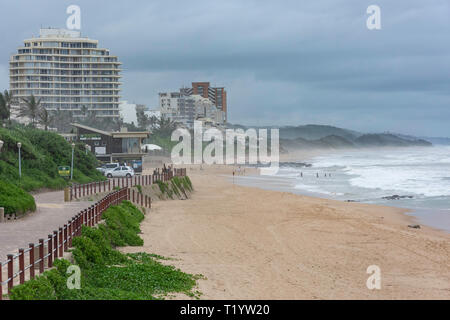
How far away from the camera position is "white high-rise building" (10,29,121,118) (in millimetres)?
Result: 115562

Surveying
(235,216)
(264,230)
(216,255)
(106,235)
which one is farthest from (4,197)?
(235,216)

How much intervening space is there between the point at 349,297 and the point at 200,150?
397 ft

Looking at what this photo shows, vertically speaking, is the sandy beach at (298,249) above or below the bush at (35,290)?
below

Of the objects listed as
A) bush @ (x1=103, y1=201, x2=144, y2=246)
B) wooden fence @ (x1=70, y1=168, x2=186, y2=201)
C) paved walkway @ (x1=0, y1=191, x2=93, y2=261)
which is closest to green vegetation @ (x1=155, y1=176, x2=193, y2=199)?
wooden fence @ (x1=70, y1=168, x2=186, y2=201)

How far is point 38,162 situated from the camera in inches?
1361

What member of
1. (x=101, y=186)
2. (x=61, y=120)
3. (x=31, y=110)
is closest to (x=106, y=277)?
(x=101, y=186)

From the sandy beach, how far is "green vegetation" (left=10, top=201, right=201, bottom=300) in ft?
2.86

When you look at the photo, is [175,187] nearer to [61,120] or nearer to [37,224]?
[37,224]

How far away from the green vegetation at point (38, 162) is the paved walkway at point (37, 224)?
112 centimetres

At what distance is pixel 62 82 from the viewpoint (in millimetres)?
118750

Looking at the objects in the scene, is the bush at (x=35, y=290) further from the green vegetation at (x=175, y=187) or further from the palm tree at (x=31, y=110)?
the palm tree at (x=31, y=110)

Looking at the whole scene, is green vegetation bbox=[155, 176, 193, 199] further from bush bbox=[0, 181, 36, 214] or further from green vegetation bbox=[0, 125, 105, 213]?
bush bbox=[0, 181, 36, 214]

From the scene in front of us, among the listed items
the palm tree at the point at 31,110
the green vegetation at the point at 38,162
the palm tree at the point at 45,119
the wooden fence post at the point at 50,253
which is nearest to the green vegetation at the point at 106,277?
the wooden fence post at the point at 50,253

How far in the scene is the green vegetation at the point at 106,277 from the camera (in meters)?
10.6
